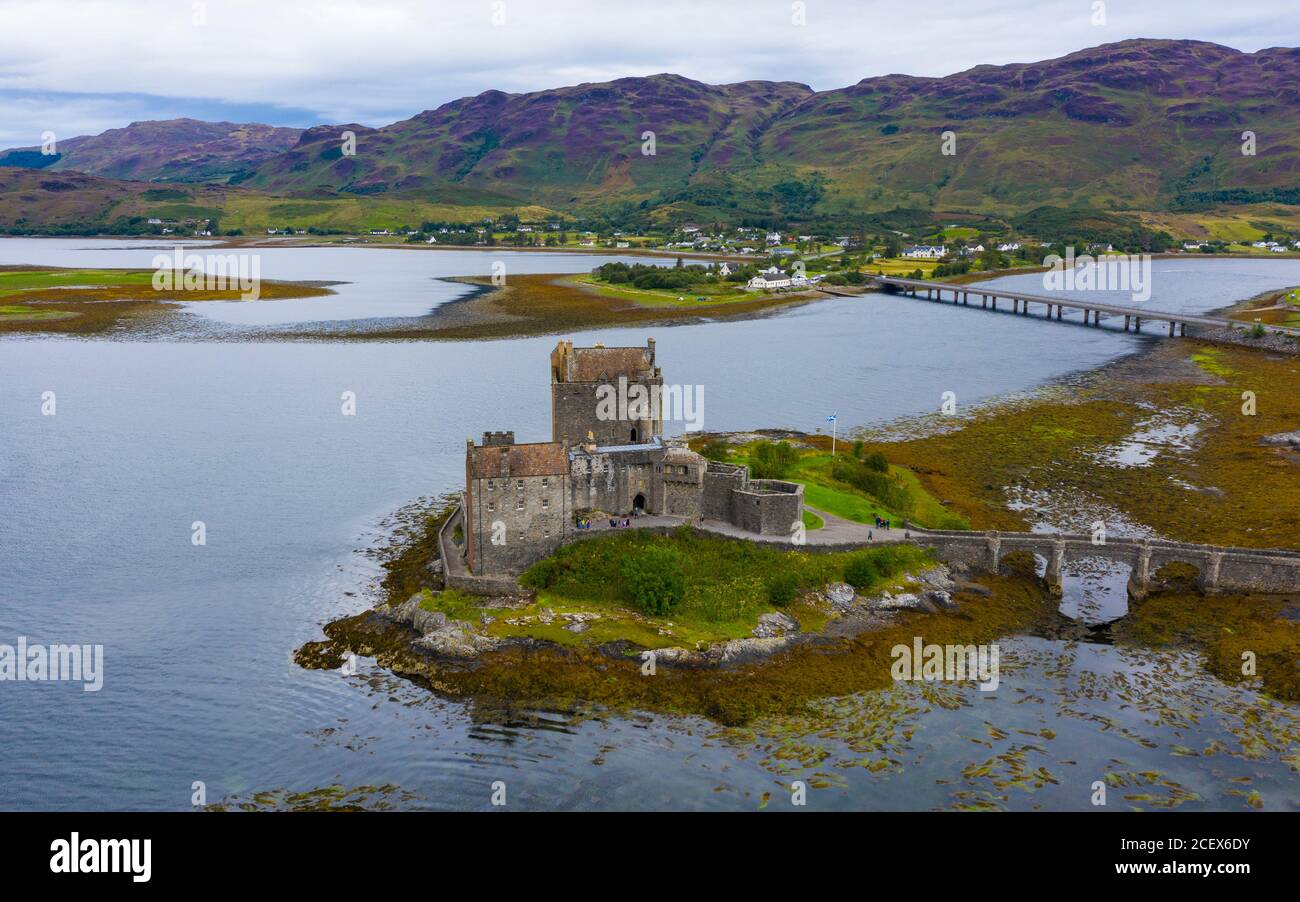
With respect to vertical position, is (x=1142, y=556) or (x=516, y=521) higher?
(x=516, y=521)

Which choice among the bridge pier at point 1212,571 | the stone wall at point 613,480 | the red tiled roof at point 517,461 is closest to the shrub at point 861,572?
the stone wall at point 613,480

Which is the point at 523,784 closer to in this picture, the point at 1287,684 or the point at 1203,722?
the point at 1203,722

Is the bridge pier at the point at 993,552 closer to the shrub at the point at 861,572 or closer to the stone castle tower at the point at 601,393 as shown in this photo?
the shrub at the point at 861,572

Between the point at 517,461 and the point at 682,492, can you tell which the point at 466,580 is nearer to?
the point at 517,461

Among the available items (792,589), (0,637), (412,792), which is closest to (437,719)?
(412,792)

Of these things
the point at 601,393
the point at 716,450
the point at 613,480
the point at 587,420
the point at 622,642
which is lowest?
the point at 622,642

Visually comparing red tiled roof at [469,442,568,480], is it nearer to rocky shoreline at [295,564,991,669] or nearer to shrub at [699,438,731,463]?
rocky shoreline at [295,564,991,669]

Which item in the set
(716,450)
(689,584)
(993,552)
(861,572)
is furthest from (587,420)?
(993,552)

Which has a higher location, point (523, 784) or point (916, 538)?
point (916, 538)
